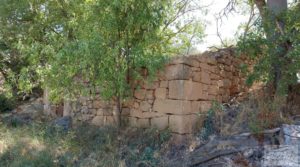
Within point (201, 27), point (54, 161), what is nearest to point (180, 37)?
point (201, 27)

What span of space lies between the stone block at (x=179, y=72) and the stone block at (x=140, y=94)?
78 cm

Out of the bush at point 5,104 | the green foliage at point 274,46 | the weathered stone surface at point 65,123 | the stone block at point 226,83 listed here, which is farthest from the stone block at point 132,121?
the bush at point 5,104

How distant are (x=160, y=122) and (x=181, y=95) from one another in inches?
29.9

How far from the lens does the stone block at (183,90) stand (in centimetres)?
583

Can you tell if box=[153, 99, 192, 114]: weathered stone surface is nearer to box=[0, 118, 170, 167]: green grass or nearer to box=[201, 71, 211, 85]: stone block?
box=[0, 118, 170, 167]: green grass

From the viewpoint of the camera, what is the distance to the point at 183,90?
5.82m

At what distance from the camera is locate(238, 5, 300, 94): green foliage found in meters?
5.75

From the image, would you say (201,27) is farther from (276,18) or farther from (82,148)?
(82,148)

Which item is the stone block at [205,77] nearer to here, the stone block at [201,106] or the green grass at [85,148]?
the stone block at [201,106]

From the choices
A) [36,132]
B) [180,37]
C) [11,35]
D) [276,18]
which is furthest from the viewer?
[180,37]

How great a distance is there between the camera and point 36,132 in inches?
293

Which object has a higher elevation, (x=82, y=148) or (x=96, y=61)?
(x=96, y=61)

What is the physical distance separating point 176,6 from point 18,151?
23.1 ft

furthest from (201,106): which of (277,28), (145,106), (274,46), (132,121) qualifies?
(277,28)
